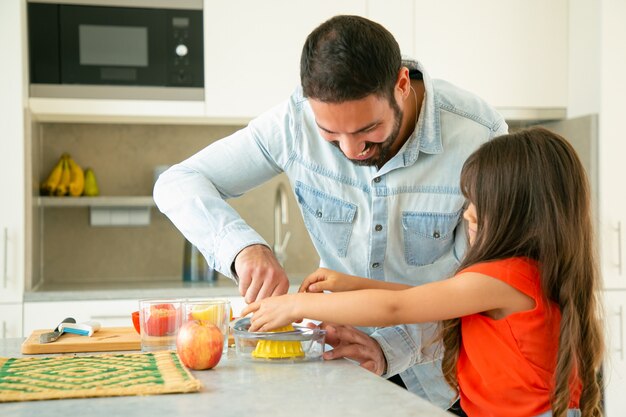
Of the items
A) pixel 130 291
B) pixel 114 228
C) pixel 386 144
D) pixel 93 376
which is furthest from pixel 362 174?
pixel 114 228

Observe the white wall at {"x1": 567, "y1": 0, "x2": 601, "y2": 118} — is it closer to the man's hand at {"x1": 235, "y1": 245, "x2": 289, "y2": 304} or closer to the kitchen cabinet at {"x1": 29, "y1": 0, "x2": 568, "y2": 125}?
the kitchen cabinet at {"x1": 29, "y1": 0, "x2": 568, "y2": 125}

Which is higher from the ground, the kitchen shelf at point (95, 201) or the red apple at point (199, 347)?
the kitchen shelf at point (95, 201)

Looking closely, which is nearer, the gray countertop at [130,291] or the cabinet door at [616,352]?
the gray countertop at [130,291]

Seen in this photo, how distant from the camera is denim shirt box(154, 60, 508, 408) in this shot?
1733mm

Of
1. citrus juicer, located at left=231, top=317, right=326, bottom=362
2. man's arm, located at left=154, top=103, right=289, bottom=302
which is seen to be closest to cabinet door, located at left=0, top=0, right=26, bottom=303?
man's arm, located at left=154, top=103, right=289, bottom=302

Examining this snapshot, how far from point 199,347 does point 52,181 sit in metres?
2.20

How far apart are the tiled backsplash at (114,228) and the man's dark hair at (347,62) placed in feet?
6.77

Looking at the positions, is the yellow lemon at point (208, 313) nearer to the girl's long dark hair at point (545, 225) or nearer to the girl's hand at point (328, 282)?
the girl's hand at point (328, 282)

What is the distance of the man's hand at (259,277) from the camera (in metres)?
1.45

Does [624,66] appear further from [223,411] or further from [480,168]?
[223,411]

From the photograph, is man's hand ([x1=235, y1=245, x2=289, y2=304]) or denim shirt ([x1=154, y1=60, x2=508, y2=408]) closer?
man's hand ([x1=235, y1=245, x2=289, y2=304])

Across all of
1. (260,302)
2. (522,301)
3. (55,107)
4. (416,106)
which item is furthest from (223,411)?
(55,107)

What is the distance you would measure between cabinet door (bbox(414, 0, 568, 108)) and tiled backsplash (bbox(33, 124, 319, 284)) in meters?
0.89


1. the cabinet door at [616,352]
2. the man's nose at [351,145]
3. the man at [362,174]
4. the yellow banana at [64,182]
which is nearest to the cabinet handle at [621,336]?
the cabinet door at [616,352]
